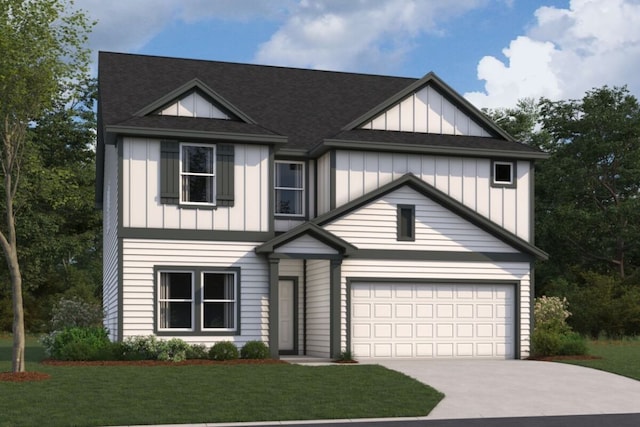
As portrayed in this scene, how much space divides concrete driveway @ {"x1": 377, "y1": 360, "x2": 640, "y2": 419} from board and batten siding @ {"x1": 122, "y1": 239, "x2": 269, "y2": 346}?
162 inches

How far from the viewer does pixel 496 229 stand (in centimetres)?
2752

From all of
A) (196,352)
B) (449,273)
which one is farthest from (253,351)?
(449,273)

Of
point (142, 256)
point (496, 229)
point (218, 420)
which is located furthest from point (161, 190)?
point (218, 420)

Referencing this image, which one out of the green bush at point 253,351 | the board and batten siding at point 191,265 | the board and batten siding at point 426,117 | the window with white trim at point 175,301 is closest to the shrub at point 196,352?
the board and batten siding at point 191,265

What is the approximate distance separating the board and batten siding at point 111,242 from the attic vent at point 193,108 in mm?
2132

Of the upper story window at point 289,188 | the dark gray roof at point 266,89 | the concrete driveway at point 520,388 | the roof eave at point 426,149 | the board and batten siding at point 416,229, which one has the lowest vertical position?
the concrete driveway at point 520,388

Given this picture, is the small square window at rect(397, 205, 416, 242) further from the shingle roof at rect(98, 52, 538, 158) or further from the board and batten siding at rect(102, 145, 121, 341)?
the board and batten siding at rect(102, 145, 121, 341)

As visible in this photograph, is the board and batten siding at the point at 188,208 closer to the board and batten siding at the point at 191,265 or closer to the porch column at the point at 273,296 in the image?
the board and batten siding at the point at 191,265

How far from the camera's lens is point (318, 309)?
27.1 meters

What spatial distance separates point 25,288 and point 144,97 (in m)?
25.5

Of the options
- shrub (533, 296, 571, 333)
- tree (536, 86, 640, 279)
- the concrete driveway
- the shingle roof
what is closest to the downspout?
the concrete driveway

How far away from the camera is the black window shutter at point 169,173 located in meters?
25.4

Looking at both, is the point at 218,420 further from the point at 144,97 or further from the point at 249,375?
the point at 144,97

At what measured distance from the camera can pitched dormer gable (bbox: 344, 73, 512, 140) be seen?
28922 millimetres
